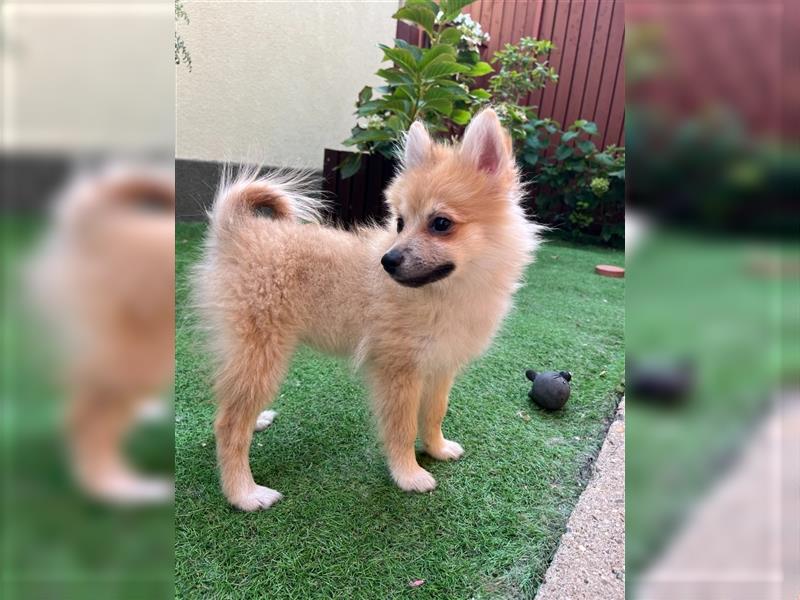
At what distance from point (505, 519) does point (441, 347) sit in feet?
2.20

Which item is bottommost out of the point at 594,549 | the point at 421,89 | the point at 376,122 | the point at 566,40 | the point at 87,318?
the point at 594,549

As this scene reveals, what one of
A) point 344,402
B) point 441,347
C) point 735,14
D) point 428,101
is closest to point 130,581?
point 735,14

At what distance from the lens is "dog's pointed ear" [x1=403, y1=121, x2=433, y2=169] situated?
2.07 meters

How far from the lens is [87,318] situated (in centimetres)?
Answer: 35

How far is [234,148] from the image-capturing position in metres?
4.63

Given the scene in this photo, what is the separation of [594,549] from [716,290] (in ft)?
5.35

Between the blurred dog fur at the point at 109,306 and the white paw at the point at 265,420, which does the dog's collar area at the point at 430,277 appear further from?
the blurred dog fur at the point at 109,306

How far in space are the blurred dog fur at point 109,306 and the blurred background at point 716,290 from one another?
1.23 ft

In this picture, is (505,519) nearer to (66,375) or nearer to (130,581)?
(130,581)

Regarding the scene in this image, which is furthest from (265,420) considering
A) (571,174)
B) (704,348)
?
(571,174)

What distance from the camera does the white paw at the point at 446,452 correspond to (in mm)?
2234

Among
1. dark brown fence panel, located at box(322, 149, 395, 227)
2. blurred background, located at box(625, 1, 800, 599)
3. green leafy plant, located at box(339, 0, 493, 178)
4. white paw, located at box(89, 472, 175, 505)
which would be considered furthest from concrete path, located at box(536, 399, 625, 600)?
dark brown fence panel, located at box(322, 149, 395, 227)

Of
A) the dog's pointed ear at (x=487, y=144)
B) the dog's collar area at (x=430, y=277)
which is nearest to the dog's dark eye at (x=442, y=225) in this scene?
→ the dog's collar area at (x=430, y=277)

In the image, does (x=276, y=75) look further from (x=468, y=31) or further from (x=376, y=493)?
(x=376, y=493)
